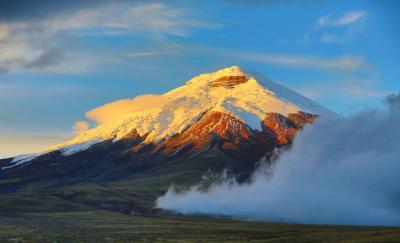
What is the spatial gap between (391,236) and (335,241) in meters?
12.9

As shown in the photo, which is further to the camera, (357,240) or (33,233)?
(33,233)

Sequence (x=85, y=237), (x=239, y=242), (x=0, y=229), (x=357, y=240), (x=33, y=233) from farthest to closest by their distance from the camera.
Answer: (x=0, y=229), (x=33, y=233), (x=85, y=237), (x=239, y=242), (x=357, y=240)

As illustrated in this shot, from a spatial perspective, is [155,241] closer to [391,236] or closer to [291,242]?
[291,242]

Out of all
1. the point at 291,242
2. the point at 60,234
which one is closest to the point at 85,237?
the point at 60,234

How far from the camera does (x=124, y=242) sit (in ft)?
474

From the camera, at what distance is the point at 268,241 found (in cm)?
15012

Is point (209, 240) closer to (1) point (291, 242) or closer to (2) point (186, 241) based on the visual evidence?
(2) point (186, 241)

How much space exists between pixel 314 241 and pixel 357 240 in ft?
35.0

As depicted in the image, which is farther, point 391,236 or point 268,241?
point 268,241

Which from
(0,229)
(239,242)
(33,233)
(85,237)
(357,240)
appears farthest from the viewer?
(0,229)

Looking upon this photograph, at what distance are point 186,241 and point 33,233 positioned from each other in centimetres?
5226

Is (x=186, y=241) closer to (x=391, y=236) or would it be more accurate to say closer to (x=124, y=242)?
(x=124, y=242)

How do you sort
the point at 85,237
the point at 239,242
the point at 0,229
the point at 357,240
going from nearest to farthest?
1. the point at 357,240
2. the point at 239,242
3. the point at 85,237
4. the point at 0,229

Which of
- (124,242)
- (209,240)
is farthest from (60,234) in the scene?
(209,240)
